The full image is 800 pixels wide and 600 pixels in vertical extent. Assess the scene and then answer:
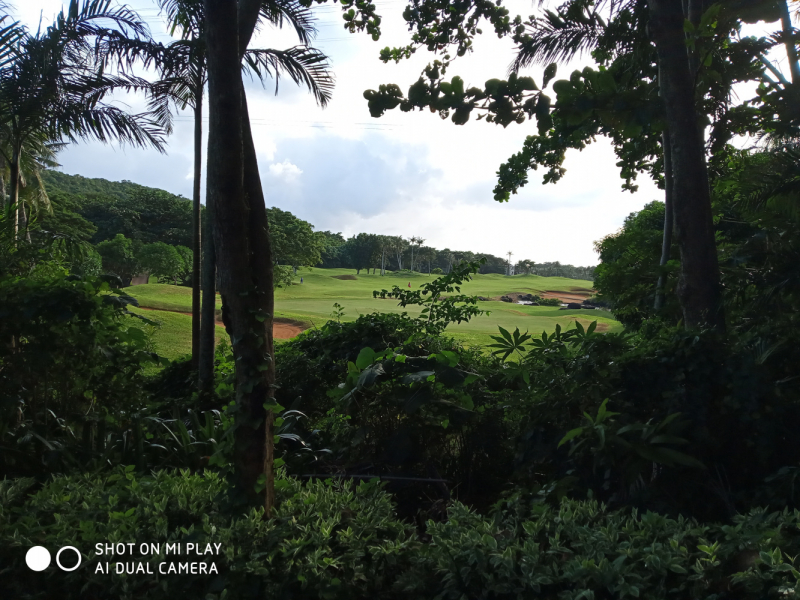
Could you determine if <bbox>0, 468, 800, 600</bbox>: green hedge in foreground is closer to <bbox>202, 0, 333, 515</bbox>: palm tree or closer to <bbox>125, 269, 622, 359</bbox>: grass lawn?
<bbox>202, 0, 333, 515</bbox>: palm tree

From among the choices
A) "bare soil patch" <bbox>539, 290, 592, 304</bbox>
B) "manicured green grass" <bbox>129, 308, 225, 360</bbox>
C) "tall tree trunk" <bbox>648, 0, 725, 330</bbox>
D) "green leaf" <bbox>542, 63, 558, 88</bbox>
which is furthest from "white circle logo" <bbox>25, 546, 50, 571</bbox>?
"bare soil patch" <bbox>539, 290, 592, 304</bbox>

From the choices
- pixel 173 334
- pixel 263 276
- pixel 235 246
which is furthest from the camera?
pixel 173 334

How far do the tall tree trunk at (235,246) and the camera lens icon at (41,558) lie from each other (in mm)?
555

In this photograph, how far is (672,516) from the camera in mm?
1824

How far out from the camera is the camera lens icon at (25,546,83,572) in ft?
5.86

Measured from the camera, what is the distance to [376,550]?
1.74m

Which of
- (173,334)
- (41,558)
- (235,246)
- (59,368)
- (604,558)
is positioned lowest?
(173,334)

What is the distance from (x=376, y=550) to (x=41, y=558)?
1.13 meters

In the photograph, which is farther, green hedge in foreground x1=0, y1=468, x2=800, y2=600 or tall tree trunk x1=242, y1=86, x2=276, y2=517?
tall tree trunk x1=242, y1=86, x2=276, y2=517

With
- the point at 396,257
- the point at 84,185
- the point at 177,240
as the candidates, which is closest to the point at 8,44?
the point at 177,240

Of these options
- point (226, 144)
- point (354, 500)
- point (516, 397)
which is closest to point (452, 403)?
point (516, 397)

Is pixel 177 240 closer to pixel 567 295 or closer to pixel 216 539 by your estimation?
pixel 567 295

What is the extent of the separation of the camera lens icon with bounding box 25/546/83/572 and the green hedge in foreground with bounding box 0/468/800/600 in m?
0.02

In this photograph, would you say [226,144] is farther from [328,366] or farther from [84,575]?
[328,366]
